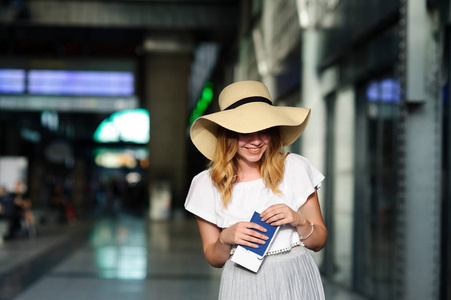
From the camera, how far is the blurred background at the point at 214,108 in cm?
479

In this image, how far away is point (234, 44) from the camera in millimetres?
18719

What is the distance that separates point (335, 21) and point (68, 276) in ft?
15.4

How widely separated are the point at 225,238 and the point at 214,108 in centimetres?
2173

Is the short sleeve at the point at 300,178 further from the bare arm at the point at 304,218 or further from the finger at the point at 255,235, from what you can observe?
the finger at the point at 255,235

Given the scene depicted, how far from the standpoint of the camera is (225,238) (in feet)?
6.42

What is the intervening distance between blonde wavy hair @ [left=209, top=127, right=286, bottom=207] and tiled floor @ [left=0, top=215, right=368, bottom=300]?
453 cm

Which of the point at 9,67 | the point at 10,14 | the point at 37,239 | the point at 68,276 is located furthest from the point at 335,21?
the point at 9,67

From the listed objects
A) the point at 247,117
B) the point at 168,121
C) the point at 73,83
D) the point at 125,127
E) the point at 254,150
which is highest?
the point at 73,83

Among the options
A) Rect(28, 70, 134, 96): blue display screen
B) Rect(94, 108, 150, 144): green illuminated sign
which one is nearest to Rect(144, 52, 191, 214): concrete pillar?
Rect(28, 70, 134, 96): blue display screen

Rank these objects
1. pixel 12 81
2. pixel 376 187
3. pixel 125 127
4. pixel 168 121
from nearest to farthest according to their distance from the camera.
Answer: pixel 376 187
pixel 12 81
pixel 168 121
pixel 125 127

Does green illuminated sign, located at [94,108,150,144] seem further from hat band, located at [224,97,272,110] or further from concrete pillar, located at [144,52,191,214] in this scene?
hat band, located at [224,97,272,110]

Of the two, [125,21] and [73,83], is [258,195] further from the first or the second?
[73,83]

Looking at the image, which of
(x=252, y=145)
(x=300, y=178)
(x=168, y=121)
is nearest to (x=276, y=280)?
(x=300, y=178)

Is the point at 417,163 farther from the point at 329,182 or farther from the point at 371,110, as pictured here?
Result: the point at 329,182
